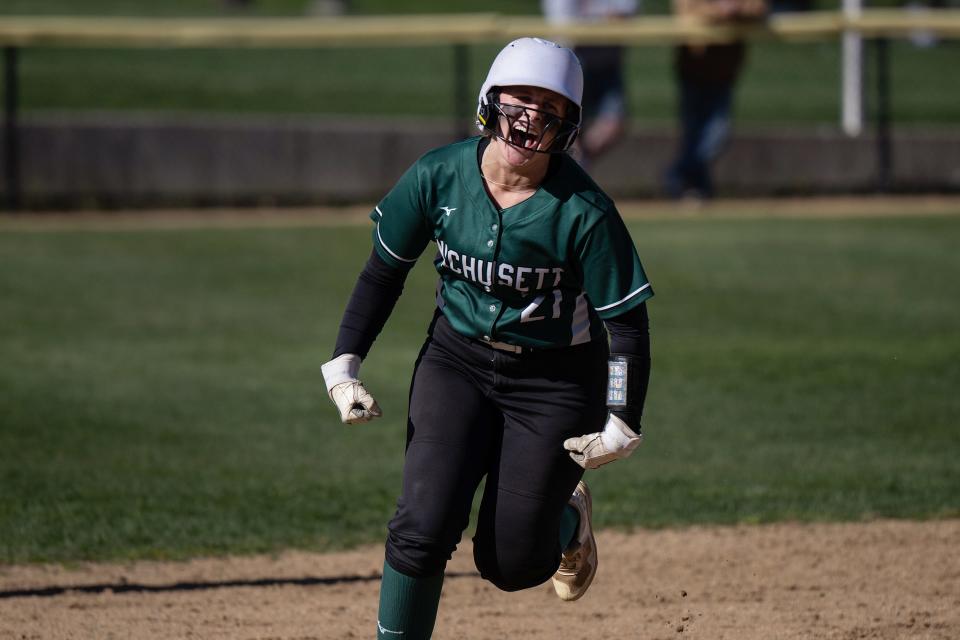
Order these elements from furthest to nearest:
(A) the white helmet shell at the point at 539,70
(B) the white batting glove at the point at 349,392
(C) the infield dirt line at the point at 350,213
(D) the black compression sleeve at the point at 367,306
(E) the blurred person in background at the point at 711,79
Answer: (E) the blurred person in background at the point at 711,79 < (C) the infield dirt line at the point at 350,213 < (D) the black compression sleeve at the point at 367,306 < (B) the white batting glove at the point at 349,392 < (A) the white helmet shell at the point at 539,70

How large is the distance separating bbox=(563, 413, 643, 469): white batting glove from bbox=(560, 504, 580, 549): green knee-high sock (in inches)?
26.4

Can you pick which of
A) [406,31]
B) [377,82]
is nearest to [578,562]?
[406,31]

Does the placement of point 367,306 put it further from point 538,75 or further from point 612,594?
point 612,594

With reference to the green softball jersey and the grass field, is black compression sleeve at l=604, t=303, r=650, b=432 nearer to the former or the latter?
the green softball jersey

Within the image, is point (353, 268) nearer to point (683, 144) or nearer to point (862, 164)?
point (683, 144)

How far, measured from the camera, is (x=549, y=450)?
429 centimetres

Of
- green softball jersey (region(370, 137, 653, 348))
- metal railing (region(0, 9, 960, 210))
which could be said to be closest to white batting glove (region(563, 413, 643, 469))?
green softball jersey (region(370, 137, 653, 348))

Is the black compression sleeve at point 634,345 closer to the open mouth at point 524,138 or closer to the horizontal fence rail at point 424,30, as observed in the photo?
the open mouth at point 524,138

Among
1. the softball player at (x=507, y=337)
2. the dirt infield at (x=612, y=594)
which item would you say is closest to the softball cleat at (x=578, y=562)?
the dirt infield at (x=612, y=594)

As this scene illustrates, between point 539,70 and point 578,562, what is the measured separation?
1726mm

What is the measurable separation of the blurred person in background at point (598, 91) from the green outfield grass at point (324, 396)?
4.44ft

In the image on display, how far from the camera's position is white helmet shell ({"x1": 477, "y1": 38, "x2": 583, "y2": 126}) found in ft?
13.4

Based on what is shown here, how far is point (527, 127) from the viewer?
4.09 meters

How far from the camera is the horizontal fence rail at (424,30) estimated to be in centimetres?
1425
